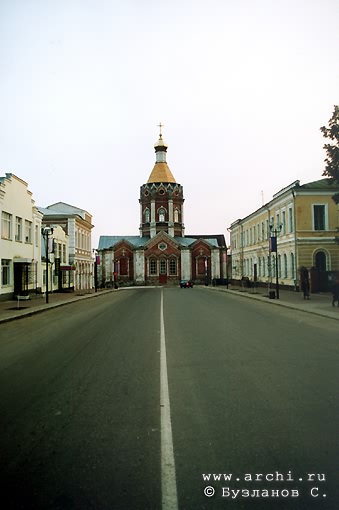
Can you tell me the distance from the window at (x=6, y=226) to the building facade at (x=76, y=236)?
15555mm

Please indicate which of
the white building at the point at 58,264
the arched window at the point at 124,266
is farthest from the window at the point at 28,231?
the arched window at the point at 124,266

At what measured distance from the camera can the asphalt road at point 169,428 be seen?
151 inches

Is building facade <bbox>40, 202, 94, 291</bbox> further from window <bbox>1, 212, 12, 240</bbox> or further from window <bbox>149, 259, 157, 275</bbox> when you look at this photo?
window <bbox>1, 212, 12, 240</bbox>

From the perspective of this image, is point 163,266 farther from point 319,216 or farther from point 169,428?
point 169,428

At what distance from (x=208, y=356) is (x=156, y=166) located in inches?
3160

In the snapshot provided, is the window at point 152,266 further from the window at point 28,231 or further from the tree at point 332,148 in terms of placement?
the tree at point 332,148

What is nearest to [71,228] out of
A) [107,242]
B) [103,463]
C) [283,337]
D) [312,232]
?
[312,232]

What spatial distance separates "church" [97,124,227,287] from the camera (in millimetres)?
81000

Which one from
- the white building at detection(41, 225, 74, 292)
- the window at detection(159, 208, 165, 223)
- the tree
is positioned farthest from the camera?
the window at detection(159, 208, 165, 223)

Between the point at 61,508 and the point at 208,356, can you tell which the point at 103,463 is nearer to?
the point at 61,508

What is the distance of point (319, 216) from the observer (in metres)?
41.0

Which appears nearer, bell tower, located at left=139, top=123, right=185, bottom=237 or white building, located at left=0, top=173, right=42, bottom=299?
white building, located at left=0, top=173, right=42, bottom=299

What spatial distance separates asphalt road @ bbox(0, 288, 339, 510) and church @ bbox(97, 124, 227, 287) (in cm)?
6870

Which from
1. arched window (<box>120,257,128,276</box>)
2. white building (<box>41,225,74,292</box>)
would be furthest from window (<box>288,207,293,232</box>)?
arched window (<box>120,257,128,276</box>)
